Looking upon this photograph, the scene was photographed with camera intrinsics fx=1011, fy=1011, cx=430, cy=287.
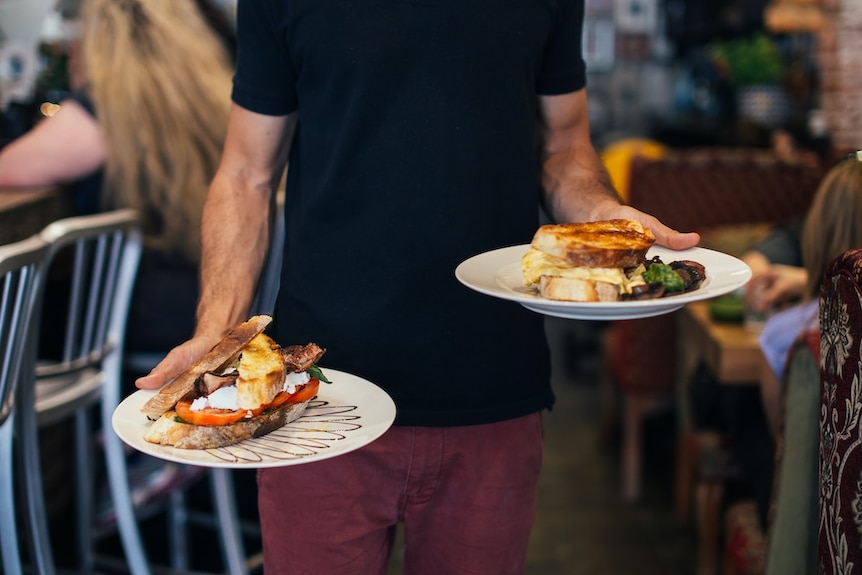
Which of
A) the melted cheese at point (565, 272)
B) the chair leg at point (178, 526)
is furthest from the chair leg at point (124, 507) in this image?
the melted cheese at point (565, 272)

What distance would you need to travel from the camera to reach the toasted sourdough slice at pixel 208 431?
3.68 ft

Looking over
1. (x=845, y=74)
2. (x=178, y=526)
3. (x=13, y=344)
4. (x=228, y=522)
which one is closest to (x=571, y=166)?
(x=13, y=344)

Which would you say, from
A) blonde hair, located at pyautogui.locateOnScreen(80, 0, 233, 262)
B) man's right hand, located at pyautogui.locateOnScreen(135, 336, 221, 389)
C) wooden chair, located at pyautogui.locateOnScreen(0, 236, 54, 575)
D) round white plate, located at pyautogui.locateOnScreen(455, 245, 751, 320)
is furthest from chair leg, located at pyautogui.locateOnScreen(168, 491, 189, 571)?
round white plate, located at pyautogui.locateOnScreen(455, 245, 751, 320)

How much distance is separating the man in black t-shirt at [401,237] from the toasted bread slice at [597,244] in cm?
11

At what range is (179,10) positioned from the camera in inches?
118

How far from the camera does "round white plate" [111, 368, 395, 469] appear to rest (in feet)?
3.51

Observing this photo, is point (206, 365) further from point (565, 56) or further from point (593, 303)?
point (565, 56)

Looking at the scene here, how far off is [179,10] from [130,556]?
5.14 ft

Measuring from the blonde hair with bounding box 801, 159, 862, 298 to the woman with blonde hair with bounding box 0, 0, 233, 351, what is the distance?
1.64m

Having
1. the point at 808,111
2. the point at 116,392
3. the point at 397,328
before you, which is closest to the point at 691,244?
the point at 397,328

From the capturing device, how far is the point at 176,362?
1.26m

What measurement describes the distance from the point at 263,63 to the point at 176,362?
476 millimetres

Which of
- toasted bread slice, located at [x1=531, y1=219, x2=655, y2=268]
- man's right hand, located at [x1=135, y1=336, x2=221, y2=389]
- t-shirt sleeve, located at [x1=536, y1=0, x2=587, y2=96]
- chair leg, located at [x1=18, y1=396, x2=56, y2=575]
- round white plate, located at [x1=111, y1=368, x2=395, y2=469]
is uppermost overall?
Answer: t-shirt sleeve, located at [x1=536, y1=0, x2=587, y2=96]

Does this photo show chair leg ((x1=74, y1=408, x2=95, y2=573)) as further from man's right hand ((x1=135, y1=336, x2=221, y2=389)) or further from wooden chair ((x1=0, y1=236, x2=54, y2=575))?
man's right hand ((x1=135, y1=336, x2=221, y2=389))
